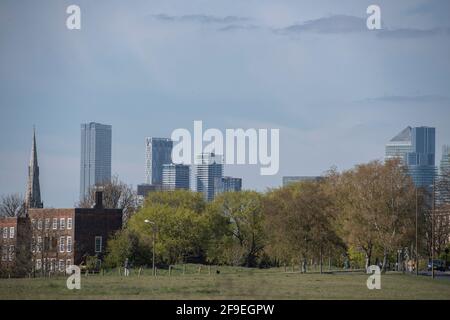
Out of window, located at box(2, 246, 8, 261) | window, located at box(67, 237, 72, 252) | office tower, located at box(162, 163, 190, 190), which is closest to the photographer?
window, located at box(2, 246, 8, 261)

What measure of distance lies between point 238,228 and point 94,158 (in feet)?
81.6

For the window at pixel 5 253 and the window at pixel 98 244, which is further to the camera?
the window at pixel 98 244

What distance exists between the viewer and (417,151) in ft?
446

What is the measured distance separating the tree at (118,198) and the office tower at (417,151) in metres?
37.3

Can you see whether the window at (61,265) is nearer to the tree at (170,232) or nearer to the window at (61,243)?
the window at (61,243)

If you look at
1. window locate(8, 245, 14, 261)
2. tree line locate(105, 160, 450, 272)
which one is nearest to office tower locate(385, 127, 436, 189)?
tree line locate(105, 160, 450, 272)

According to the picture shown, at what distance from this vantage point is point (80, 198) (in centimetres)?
15525

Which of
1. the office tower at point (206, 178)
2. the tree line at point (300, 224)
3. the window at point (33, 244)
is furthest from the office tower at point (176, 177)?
the window at point (33, 244)

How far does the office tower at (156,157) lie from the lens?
103 metres

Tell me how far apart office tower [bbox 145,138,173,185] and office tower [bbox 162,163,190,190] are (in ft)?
5.92

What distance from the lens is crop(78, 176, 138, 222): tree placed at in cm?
13688

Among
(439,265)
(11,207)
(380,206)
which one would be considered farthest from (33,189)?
(380,206)

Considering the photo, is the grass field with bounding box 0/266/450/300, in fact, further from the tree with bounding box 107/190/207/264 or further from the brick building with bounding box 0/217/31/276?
the tree with bounding box 107/190/207/264
